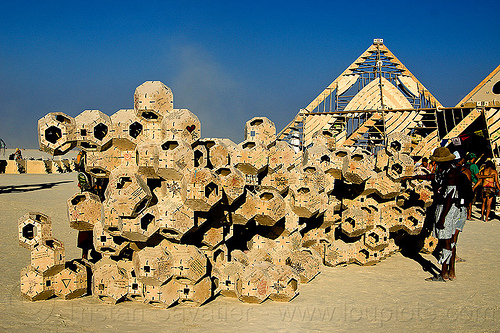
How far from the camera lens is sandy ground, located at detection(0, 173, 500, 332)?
13.8 feet

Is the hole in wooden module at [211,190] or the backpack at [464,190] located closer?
the hole in wooden module at [211,190]

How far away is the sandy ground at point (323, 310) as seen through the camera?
421 cm

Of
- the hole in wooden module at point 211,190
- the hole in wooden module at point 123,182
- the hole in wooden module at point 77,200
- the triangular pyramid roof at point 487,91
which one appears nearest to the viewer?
the hole in wooden module at point 211,190

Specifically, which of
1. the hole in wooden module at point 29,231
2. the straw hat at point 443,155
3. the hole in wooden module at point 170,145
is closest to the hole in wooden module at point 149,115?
the hole in wooden module at point 170,145

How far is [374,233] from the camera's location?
698cm

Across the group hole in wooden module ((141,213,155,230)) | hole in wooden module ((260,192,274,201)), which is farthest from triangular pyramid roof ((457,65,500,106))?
hole in wooden module ((141,213,155,230))

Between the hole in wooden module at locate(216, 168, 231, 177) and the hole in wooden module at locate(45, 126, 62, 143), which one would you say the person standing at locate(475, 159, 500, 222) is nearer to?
the hole in wooden module at locate(216, 168, 231, 177)

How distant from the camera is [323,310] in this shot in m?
4.75

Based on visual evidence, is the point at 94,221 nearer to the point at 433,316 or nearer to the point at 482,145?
the point at 433,316

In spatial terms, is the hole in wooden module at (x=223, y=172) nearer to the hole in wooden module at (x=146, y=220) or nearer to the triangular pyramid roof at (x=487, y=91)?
the hole in wooden module at (x=146, y=220)

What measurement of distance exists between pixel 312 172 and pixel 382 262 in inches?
87.8

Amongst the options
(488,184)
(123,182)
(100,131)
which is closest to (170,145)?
(123,182)

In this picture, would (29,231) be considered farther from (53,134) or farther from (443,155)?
(443,155)

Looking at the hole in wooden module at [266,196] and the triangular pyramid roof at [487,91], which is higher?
the triangular pyramid roof at [487,91]
